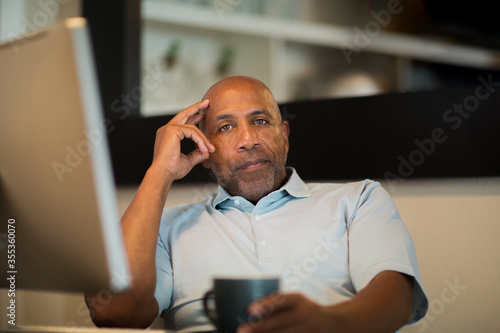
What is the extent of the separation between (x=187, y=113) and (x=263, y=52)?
1.66 m

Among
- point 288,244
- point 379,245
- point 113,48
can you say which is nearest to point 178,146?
point 288,244

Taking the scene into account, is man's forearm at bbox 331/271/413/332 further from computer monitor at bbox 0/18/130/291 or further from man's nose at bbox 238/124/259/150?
man's nose at bbox 238/124/259/150

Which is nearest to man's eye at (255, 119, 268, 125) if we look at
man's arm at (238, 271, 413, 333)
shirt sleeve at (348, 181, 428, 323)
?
shirt sleeve at (348, 181, 428, 323)

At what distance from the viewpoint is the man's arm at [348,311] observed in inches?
27.9

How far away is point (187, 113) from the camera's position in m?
1.47

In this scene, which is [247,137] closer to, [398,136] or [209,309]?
[398,136]

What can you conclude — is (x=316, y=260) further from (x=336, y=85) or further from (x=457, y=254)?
(x=336, y=85)

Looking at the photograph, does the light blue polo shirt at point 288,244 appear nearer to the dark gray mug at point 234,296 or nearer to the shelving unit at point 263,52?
the dark gray mug at point 234,296

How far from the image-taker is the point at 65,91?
0.63m

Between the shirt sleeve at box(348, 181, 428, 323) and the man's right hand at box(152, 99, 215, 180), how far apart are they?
0.48 metres

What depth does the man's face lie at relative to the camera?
1438mm

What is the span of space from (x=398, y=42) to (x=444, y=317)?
1142mm

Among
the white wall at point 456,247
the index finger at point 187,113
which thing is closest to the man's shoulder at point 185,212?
the index finger at point 187,113

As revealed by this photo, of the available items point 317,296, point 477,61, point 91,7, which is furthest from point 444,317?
point 91,7
